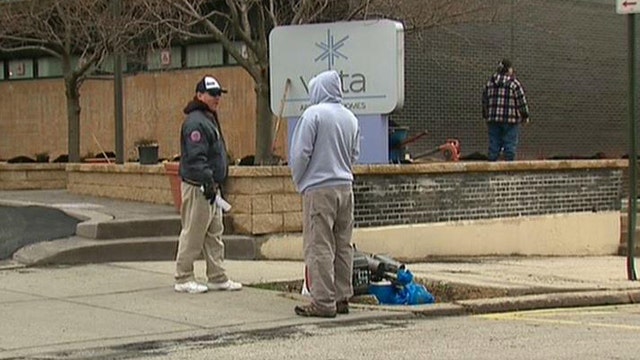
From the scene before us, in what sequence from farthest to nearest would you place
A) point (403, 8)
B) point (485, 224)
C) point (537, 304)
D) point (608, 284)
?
point (403, 8), point (485, 224), point (608, 284), point (537, 304)

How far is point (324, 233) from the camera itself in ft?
30.0

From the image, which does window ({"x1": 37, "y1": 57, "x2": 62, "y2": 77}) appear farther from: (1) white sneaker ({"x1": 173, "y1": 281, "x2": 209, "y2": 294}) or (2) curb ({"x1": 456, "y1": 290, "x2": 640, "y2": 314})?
(2) curb ({"x1": 456, "y1": 290, "x2": 640, "y2": 314})

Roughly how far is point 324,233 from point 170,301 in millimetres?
1674

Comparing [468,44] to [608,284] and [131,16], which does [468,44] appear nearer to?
[131,16]

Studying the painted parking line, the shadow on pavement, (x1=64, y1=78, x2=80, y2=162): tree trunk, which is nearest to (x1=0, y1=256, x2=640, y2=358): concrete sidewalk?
the painted parking line

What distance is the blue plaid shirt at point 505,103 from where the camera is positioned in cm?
1677

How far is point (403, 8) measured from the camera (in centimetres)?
1747

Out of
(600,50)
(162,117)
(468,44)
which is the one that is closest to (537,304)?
(468,44)

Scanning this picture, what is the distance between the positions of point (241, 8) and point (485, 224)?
498 cm

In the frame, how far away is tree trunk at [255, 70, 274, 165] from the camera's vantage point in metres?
16.8

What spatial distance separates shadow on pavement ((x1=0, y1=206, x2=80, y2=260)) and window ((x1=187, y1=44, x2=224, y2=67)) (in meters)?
8.74

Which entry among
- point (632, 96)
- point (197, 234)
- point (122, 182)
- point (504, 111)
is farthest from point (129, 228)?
point (504, 111)

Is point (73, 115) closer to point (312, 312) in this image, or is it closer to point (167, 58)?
point (167, 58)

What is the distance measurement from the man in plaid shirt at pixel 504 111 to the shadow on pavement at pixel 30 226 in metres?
6.45
